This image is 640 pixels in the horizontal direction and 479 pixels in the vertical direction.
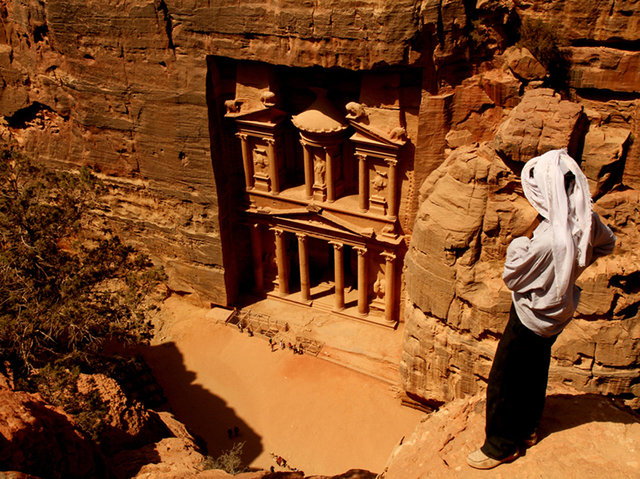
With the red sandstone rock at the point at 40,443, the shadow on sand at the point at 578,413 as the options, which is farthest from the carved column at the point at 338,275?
the shadow on sand at the point at 578,413

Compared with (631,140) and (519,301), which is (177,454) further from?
(631,140)

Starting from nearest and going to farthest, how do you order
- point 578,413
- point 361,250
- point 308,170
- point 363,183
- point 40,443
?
point 578,413 → point 40,443 → point 363,183 → point 308,170 → point 361,250

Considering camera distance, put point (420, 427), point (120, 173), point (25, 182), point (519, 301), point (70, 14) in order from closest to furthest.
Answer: point (519, 301) → point (420, 427) → point (25, 182) → point (70, 14) → point (120, 173)

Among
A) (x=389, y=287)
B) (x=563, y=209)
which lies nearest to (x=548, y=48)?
(x=389, y=287)

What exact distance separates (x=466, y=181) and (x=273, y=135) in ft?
22.5

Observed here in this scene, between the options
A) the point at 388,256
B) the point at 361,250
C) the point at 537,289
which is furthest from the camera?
the point at 361,250

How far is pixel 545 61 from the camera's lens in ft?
38.7

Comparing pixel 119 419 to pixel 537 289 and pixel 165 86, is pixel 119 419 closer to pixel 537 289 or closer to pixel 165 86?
pixel 165 86

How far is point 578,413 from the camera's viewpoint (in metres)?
6.50

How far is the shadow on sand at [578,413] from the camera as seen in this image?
6340 millimetres

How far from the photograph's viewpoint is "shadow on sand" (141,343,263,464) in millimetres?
Answer: 14688

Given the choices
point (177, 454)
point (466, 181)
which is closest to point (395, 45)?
point (466, 181)

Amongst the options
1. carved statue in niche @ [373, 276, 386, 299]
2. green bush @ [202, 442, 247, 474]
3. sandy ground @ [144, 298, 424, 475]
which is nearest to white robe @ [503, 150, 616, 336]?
green bush @ [202, 442, 247, 474]

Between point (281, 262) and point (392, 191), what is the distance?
4593 millimetres
